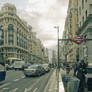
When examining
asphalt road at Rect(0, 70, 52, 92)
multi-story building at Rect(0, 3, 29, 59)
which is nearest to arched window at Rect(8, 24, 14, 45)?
multi-story building at Rect(0, 3, 29, 59)

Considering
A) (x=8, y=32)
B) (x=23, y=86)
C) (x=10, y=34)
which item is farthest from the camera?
(x=8, y=32)

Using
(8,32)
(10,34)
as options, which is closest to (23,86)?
(10,34)

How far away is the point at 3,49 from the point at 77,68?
7688 cm

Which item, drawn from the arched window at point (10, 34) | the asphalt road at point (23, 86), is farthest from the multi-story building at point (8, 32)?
the asphalt road at point (23, 86)

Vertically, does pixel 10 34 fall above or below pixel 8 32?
below

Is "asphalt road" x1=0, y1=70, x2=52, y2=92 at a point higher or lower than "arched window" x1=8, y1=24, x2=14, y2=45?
lower

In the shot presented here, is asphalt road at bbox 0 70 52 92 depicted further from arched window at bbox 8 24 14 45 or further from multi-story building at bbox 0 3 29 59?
arched window at bbox 8 24 14 45

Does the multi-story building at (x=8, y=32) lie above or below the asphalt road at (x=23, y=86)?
above

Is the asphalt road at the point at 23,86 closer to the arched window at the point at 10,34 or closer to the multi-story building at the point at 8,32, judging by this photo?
the multi-story building at the point at 8,32

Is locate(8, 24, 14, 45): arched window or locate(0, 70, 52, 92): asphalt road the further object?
locate(8, 24, 14, 45): arched window

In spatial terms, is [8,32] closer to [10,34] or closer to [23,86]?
[10,34]

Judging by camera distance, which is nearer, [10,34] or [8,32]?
[10,34]

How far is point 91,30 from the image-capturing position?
31.2 metres

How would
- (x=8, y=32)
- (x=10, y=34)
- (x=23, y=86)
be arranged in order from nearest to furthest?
1. (x=23, y=86)
2. (x=10, y=34)
3. (x=8, y=32)
